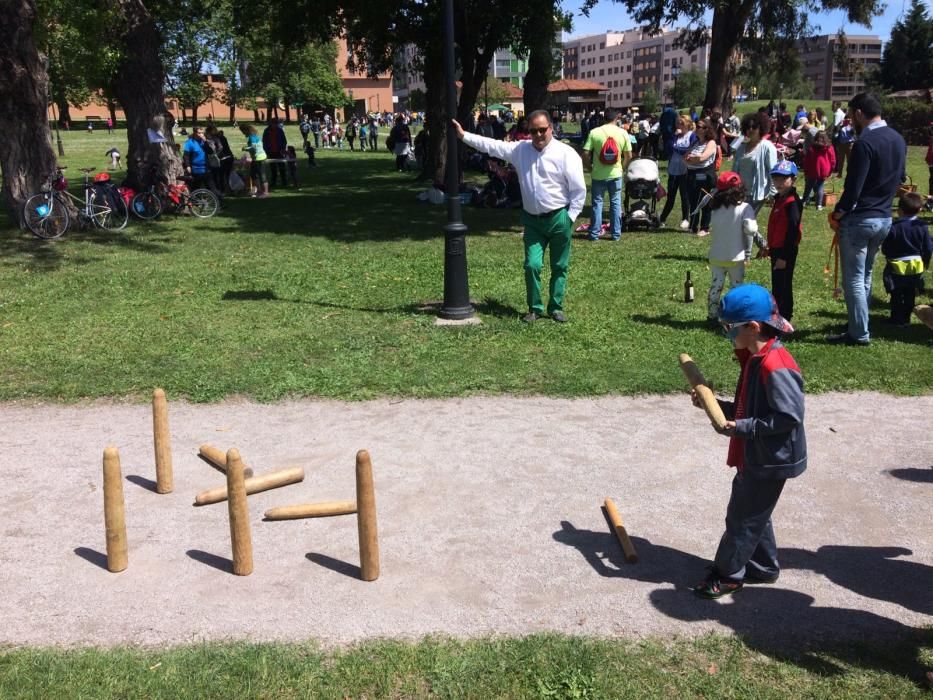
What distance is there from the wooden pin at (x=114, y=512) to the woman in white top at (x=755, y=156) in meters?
8.85

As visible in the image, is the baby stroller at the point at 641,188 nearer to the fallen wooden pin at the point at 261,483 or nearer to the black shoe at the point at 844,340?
the black shoe at the point at 844,340

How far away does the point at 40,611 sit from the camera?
4098 millimetres

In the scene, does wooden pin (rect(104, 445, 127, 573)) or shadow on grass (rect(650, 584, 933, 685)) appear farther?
wooden pin (rect(104, 445, 127, 573))

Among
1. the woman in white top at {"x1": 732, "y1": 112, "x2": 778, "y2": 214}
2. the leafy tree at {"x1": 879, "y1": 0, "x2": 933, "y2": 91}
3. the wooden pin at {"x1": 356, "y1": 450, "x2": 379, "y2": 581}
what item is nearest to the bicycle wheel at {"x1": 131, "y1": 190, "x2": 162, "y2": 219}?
the woman in white top at {"x1": 732, "y1": 112, "x2": 778, "y2": 214}

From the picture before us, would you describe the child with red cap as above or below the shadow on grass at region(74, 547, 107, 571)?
above

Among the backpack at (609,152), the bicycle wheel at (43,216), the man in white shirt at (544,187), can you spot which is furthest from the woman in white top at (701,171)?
the bicycle wheel at (43,216)

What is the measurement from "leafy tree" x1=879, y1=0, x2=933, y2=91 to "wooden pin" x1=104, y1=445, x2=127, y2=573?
257 ft

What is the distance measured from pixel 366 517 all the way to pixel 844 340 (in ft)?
19.8

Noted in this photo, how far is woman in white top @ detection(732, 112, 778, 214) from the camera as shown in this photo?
1074 cm

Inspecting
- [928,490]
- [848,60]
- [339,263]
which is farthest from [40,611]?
[848,60]

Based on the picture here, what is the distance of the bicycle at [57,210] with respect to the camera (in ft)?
49.3

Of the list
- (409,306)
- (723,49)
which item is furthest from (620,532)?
(723,49)

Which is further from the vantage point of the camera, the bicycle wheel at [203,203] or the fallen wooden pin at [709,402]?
the bicycle wheel at [203,203]

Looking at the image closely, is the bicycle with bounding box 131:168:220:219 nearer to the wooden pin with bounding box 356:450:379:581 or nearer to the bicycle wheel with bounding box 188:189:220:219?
the bicycle wheel with bounding box 188:189:220:219
